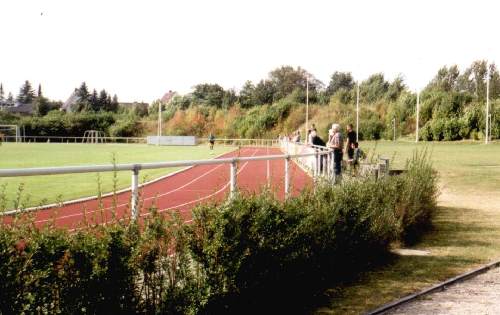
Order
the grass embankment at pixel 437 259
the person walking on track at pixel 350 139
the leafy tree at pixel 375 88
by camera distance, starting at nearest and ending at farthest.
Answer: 1. the grass embankment at pixel 437 259
2. the person walking on track at pixel 350 139
3. the leafy tree at pixel 375 88

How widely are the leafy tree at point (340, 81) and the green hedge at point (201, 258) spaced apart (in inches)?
4809

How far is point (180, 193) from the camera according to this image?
12.1m

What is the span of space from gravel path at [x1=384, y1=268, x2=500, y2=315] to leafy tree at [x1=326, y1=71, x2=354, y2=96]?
122 meters

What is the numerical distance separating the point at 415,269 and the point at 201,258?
4177 millimetres

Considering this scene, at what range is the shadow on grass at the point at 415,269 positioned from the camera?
623cm

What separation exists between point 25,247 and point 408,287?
4931mm

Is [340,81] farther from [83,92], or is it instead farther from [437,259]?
[437,259]

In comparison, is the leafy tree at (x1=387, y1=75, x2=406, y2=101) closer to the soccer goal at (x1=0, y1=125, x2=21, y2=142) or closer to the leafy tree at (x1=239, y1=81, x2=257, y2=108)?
the leafy tree at (x1=239, y1=81, x2=257, y2=108)

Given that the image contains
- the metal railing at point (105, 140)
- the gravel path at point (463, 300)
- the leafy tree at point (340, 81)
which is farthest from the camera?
the leafy tree at point (340, 81)

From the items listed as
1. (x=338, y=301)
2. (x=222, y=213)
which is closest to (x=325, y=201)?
(x=338, y=301)

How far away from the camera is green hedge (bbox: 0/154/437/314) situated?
3166mm

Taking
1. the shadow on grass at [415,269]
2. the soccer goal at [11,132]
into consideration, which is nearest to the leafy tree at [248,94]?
the soccer goal at [11,132]

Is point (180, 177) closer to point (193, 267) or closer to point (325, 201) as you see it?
point (325, 201)

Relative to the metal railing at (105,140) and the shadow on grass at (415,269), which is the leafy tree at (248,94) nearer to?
the metal railing at (105,140)
